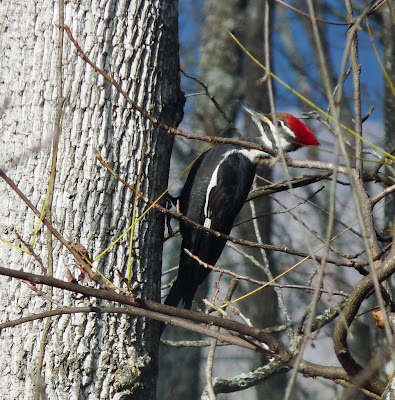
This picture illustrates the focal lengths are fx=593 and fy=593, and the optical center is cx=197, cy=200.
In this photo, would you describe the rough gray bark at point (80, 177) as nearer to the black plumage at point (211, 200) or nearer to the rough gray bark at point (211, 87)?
the black plumage at point (211, 200)

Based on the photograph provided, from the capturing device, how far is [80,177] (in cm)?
218

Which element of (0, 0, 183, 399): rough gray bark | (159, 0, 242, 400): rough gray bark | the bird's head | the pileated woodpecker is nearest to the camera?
(0, 0, 183, 399): rough gray bark

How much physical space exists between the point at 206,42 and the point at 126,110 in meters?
4.12

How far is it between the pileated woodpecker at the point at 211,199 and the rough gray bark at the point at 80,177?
0.98 meters

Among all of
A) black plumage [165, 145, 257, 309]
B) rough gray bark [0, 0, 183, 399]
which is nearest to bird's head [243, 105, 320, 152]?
black plumage [165, 145, 257, 309]

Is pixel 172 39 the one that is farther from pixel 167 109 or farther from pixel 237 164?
pixel 237 164

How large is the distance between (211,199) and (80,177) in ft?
4.55

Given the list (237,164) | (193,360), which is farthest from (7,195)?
(193,360)

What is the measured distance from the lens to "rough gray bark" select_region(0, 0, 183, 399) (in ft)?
6.86

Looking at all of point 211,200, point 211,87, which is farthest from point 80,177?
point 211,87

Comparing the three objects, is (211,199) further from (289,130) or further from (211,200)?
(289,130)

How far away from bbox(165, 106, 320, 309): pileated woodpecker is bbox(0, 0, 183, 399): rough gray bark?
979 mm

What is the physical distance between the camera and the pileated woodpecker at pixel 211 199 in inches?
132

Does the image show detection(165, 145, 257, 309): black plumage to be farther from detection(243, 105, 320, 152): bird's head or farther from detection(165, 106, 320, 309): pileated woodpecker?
detection(243, 105, 320, 152): bird's head
